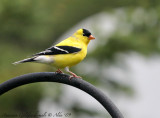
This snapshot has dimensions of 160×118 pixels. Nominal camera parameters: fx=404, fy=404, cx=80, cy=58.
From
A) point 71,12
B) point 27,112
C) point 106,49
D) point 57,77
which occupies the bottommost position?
point 57,77

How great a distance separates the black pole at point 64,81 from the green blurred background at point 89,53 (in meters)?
4.03

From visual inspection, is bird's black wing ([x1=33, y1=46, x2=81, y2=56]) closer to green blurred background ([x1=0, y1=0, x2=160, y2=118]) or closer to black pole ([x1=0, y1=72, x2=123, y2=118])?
black pole ([x1=0, y1=72, x2=123, y2=118])

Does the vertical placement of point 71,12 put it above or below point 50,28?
above

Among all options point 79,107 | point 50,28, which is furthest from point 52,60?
point 50,28

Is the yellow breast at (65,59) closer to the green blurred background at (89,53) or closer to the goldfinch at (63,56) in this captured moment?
the goldfinch at (63,56)

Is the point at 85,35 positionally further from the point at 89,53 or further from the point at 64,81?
the point at 89,53

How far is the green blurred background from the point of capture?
759 centimetres

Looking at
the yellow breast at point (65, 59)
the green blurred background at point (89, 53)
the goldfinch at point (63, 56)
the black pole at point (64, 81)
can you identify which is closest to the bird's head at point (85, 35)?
the goldfinch at point (63, 56)

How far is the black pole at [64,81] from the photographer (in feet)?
10.0

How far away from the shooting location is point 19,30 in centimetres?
889

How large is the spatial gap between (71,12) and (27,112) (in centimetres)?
557

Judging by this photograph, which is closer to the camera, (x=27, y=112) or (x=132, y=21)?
(x=27, y=112)

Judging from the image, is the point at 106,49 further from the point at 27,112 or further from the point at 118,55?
the point at 27,112

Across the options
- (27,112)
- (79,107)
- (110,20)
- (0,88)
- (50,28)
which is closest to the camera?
(0,88)
